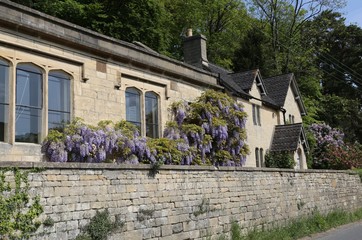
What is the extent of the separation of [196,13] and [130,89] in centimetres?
2982

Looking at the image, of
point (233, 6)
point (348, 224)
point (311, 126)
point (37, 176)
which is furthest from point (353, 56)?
point (37, 176)

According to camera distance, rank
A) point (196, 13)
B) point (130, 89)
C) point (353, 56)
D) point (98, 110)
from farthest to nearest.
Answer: point (353, 56), point (196, 13), point (130, 89), point (98, 110)

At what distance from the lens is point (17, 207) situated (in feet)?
24.5

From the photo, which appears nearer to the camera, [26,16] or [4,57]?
[4,57]

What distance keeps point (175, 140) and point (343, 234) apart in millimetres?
7052

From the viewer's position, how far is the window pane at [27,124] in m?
12.9

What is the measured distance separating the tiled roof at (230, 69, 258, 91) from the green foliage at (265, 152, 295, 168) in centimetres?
469

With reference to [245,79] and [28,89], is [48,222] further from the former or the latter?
[245,79]

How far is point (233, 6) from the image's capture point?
Result: 48.5 meters

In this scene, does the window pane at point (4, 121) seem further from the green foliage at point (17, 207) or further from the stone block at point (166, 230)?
the stone block at point (166, 230)

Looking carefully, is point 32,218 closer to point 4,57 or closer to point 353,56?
point 4,57

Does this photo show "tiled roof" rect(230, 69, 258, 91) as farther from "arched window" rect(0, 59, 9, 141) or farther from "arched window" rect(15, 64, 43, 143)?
"arched window" rect(0, 59, 9, 141)

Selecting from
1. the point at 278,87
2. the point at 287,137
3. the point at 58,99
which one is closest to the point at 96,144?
the point at 58,99

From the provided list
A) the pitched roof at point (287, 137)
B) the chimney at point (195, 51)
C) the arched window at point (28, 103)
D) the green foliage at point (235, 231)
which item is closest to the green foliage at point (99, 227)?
the green foliage at point (235, 231)
